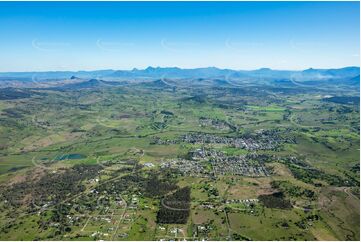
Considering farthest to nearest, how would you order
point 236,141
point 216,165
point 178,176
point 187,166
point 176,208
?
1. point 236,141
2. point 216,165
3. point 187,166
4. point 178,176
5. point 176,208

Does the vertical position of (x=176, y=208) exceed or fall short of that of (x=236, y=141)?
it exceeds it

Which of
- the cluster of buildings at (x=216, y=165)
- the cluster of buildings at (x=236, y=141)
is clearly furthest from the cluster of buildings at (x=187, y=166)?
the cluster of buildings at (x=236, y=141)

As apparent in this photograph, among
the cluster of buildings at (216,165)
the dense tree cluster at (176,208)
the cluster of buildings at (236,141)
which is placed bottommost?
the cluster of buildings at (236,141)

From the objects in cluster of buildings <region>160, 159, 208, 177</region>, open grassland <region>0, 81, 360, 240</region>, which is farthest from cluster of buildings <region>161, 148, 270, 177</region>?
open grassland <region>0, 81, 360, 240</region>

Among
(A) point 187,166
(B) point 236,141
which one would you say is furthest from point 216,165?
(B) point 236,141

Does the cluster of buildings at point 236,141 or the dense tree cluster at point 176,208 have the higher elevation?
the dense tree cluster at point 176,208

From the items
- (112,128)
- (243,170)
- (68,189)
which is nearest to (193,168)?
(243,170)

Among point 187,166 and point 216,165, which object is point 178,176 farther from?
point 216,165

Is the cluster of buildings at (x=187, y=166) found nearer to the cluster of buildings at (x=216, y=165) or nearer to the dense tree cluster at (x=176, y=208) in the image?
the cluster of buildings at (x=216, y=165)

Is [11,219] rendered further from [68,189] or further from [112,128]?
[112,128]

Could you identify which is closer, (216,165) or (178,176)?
(178,176)

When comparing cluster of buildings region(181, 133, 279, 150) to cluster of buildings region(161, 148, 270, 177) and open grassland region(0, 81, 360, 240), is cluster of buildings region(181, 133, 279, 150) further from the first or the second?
cluster of buildings region(161, 148, 270, 177)
